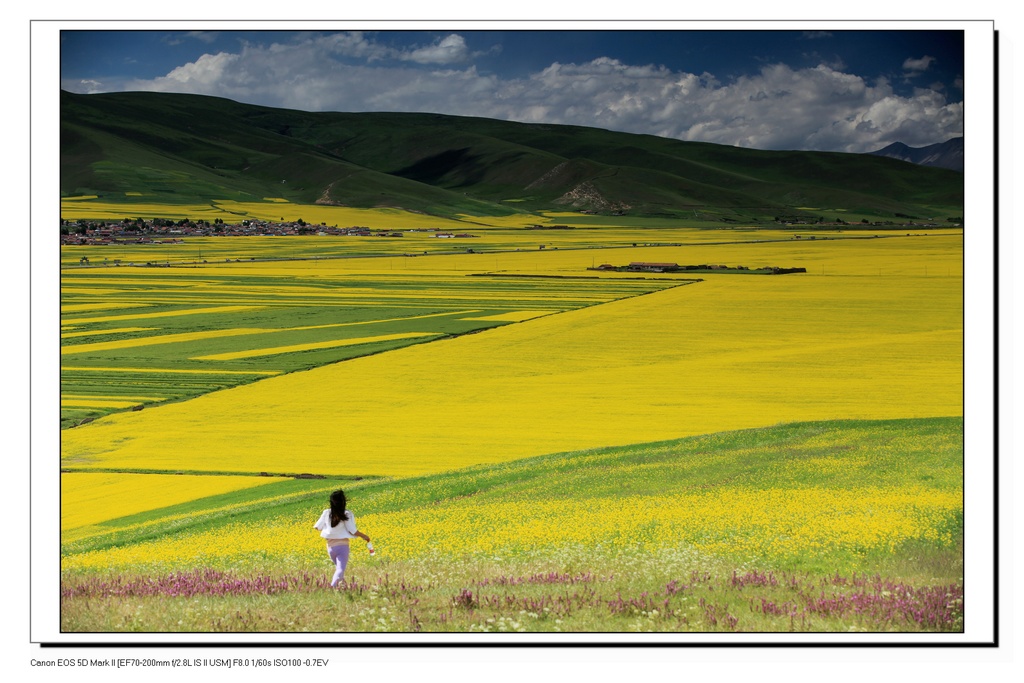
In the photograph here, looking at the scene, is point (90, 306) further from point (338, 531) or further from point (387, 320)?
point (338, 531)

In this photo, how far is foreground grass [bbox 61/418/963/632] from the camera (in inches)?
511

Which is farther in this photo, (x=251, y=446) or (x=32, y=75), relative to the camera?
(x=251, y=446)

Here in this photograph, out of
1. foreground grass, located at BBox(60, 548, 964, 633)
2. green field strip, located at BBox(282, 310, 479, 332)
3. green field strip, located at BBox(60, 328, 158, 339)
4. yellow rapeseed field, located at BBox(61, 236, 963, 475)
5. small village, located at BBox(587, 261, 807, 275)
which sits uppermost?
small village, located at BBox(587, 261, 807, 275)

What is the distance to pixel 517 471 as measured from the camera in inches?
848

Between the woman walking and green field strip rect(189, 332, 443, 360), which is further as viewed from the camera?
green field strip rect(189, 332, 443, 360)

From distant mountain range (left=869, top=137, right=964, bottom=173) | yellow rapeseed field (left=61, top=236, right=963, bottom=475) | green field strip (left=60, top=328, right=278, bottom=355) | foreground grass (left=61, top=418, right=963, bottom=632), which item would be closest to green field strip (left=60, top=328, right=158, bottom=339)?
green field strip (left=60, top=328, right=278, bottom=355)

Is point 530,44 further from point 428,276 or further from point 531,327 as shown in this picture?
point 428,276

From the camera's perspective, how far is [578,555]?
48.2 feet

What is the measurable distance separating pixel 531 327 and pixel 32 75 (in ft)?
116

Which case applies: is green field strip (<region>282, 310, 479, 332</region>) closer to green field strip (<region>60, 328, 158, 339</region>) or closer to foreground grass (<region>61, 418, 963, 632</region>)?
green field strip (<region>60, 328, 158, 339</region>)

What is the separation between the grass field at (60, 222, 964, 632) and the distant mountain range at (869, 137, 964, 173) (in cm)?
495
